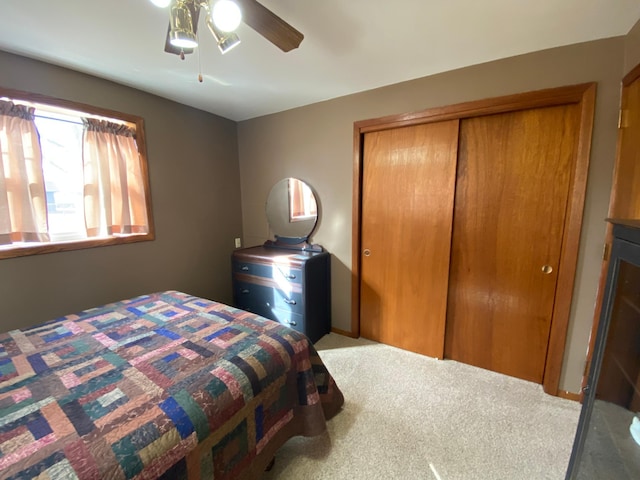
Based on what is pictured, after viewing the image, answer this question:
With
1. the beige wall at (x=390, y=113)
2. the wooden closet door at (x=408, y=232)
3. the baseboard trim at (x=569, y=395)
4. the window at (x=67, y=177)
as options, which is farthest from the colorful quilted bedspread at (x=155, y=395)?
the baseboard trim at (x=569, y=395)

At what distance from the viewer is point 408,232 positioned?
7.26ft

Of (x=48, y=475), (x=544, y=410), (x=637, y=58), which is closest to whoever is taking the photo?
(x=48, y=475)

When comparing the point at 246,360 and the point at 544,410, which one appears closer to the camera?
the point at 246,360

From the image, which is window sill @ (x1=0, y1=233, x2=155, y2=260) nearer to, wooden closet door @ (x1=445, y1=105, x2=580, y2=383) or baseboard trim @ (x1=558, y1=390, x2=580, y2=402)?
→ wooden closet door @ (x1=445, y1=105, x2=580, y2=383)

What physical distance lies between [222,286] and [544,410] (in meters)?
2.96

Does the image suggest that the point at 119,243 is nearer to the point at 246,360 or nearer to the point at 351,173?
the point at 246,360

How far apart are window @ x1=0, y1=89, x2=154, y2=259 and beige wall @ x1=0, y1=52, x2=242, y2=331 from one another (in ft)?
0.27

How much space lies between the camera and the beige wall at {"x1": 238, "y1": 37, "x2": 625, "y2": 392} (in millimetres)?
1528

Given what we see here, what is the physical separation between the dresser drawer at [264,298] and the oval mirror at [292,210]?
598 millimetres

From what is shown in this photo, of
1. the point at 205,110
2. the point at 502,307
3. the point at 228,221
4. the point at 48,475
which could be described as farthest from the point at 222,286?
the point at 502,307

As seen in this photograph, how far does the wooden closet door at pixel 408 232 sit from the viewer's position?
2051 mm

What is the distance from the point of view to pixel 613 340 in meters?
0.95

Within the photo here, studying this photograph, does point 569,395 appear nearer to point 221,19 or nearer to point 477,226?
point 477,226

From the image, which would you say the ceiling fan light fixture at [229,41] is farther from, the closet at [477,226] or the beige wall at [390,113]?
the closet at [477,226]
